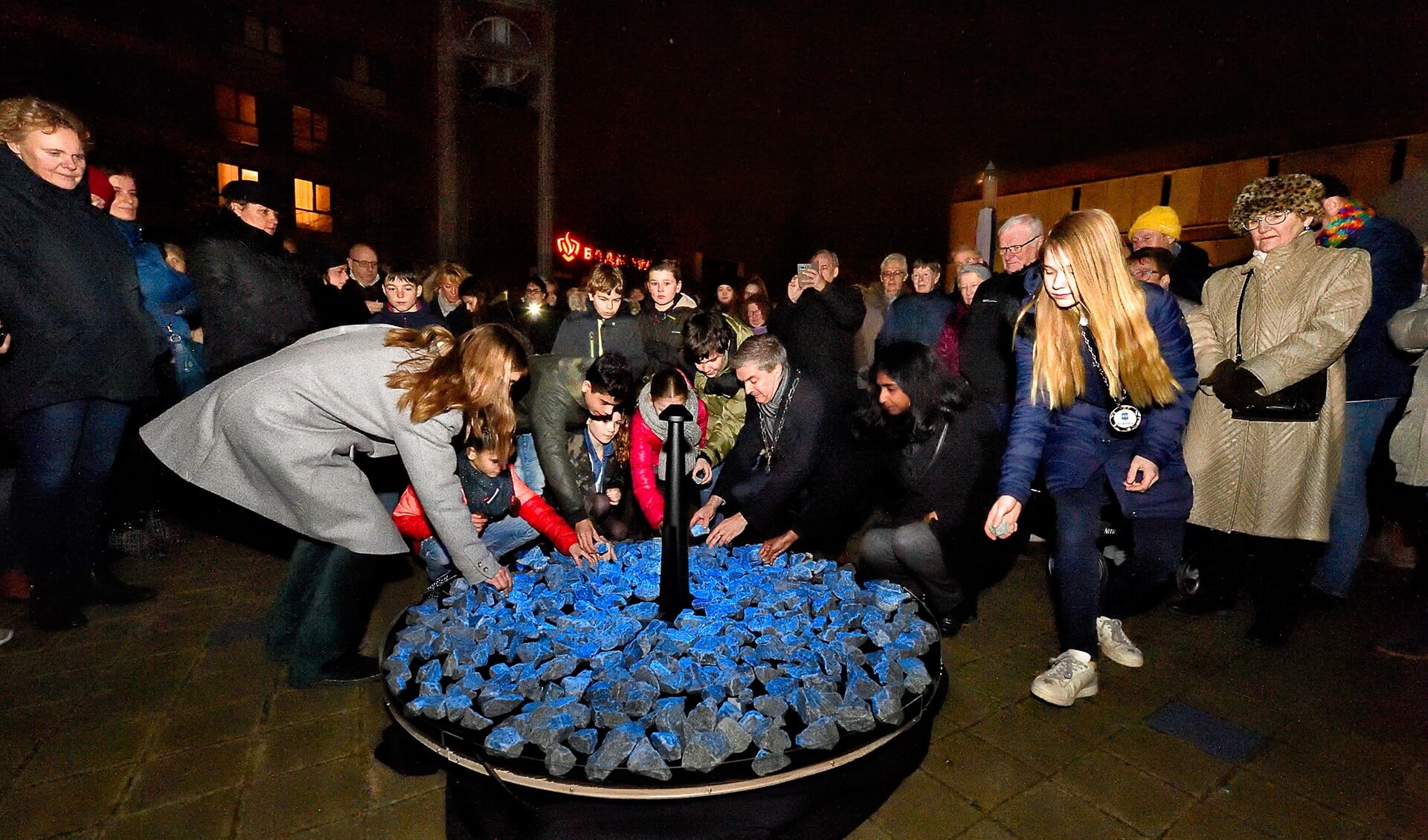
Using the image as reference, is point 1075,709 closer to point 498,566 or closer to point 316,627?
point 498,566

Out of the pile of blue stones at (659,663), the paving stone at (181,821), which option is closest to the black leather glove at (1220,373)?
the pile of blue stones at (659,663)

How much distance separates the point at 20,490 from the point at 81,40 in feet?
59.7

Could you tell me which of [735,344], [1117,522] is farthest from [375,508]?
[1117,522]

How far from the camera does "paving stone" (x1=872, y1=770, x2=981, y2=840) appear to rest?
2.01 metres

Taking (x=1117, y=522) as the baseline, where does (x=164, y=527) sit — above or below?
below

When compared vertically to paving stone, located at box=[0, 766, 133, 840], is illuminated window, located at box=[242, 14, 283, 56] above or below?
above

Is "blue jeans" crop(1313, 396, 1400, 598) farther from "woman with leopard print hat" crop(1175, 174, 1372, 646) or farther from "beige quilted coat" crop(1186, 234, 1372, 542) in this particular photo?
"beige quilted coat" crop(1186, 234, 1372, 542)

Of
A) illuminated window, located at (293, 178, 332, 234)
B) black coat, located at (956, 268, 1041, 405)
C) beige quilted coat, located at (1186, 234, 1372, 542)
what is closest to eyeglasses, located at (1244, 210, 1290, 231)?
beige quilted coat, located at (1186, 234, 1372, 542)

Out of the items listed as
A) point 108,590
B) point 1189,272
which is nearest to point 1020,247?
point 1189,272

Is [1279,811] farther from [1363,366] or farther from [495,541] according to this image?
[495,541]

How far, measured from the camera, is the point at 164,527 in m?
4.21

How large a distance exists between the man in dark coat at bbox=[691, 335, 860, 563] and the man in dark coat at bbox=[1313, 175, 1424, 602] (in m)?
2.24

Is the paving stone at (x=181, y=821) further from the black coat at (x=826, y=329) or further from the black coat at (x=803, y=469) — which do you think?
the black coat at (x=826, y=329)

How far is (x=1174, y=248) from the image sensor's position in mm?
3904
